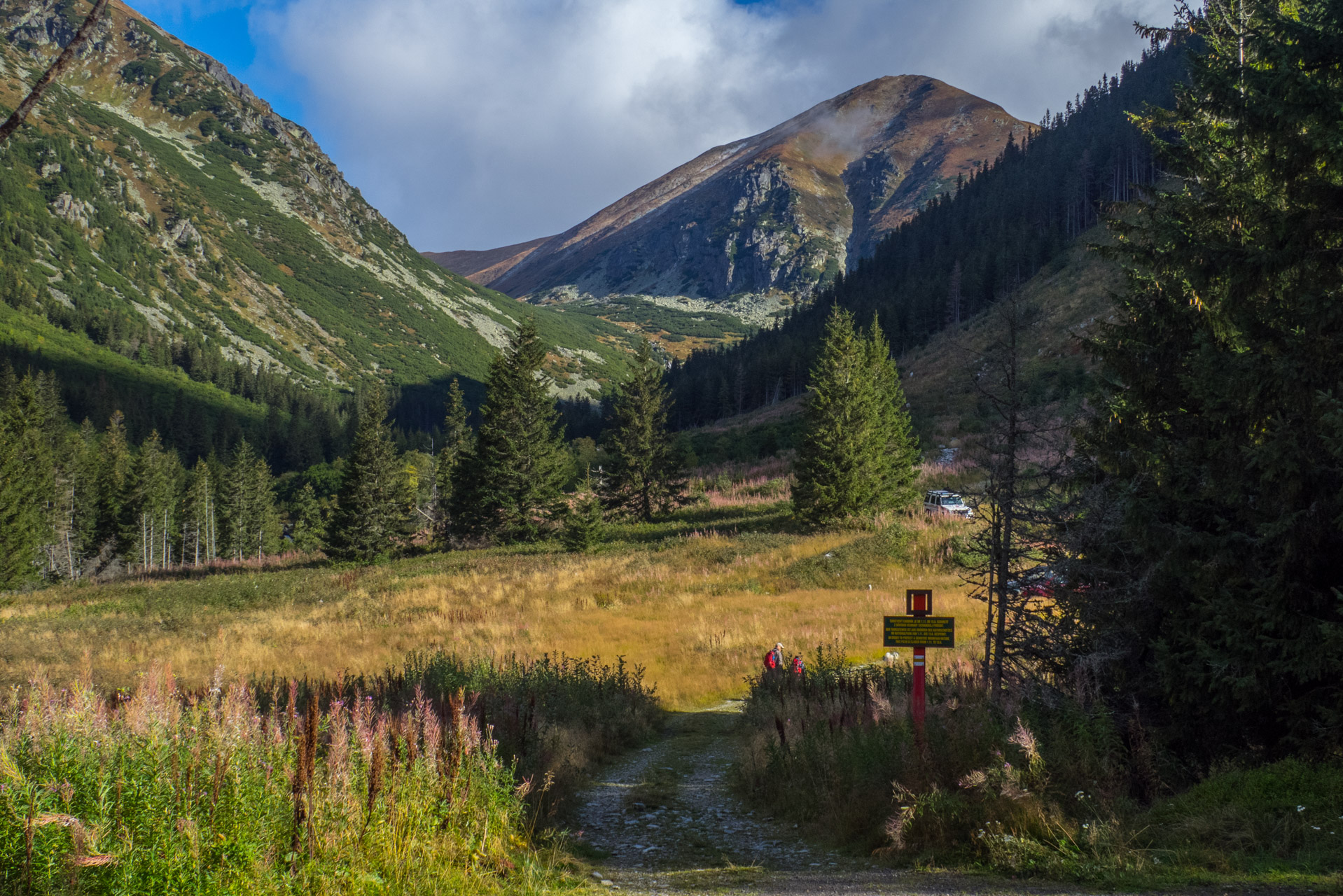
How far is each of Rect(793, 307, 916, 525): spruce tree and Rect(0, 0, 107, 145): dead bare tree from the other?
2761 cm

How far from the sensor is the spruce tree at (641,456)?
1607 inches

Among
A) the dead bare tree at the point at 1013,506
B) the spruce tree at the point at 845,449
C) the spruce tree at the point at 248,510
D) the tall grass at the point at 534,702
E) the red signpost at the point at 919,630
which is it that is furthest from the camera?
the spruce tree at the point at 248,510

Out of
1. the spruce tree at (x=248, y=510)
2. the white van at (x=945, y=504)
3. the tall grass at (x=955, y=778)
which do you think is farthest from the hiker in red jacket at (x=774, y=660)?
the spruce tree at (x=248, y=510)

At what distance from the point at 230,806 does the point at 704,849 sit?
3.78 meters

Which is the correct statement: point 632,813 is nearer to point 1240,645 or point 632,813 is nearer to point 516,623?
point 1240,645

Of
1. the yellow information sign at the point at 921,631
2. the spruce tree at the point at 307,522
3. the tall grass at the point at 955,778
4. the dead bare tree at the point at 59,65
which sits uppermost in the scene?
the dead bare tree at the point at 59,65

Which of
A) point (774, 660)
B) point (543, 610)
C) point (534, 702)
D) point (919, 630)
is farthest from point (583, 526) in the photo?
point (919, 630)

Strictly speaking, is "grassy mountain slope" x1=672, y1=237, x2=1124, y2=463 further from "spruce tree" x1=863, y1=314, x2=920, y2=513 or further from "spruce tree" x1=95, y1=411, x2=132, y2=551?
"spruce tree" x1=95, y1=411, x2=132, y2=551

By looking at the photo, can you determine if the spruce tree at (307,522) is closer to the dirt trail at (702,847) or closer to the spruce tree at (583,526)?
the spruce tree at (583,526)

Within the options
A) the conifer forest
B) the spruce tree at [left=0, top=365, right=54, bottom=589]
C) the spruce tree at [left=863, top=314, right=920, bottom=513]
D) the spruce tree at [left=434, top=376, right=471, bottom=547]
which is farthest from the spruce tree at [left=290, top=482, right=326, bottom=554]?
the conifer forest

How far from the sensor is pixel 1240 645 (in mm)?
5574

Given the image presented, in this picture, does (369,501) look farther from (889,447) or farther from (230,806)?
(230,806)

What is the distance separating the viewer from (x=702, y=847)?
6211mm

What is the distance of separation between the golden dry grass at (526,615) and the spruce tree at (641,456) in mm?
9282
